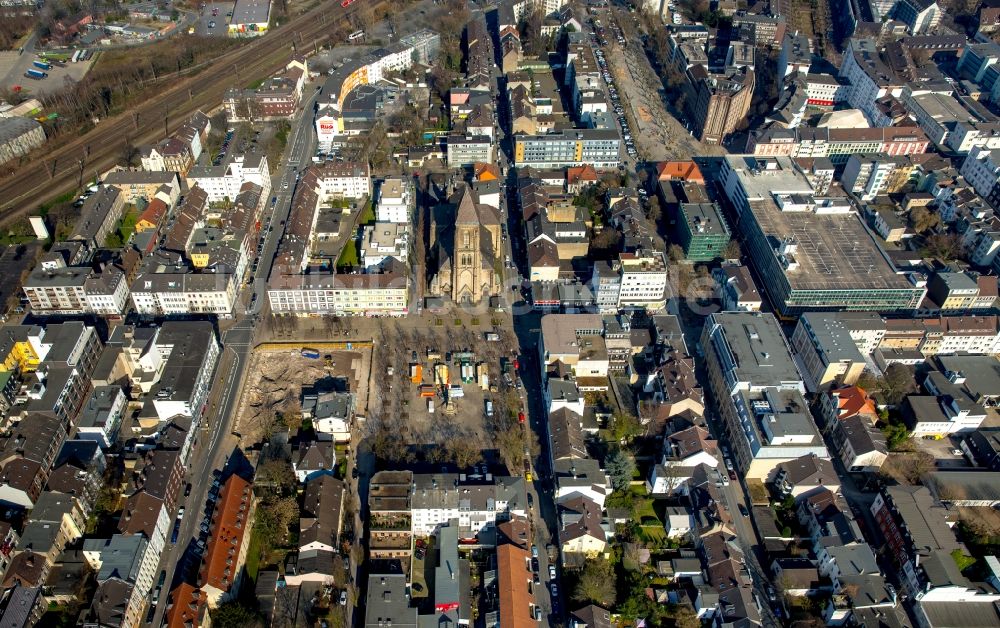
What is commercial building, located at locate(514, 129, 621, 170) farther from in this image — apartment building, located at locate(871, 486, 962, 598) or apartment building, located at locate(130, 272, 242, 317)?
apartment building, located at locate(871, 486, 962, 598)

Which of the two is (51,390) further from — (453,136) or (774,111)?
(774,111)

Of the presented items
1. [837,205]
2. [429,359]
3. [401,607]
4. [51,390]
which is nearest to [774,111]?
[837,205]

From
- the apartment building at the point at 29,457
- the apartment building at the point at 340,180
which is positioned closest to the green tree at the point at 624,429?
the apartment building at the point at 29,457

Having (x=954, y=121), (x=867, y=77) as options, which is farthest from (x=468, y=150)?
(x=954, y=121)

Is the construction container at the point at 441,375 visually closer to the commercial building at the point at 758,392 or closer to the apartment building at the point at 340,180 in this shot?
the commercial building at the point at 758,392

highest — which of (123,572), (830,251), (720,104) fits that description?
(720,104)

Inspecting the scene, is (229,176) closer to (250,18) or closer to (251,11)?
(250,18)
